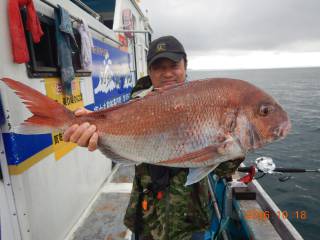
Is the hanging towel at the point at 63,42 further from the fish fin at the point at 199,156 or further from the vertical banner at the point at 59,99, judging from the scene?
the fish fin at the point at 199,156

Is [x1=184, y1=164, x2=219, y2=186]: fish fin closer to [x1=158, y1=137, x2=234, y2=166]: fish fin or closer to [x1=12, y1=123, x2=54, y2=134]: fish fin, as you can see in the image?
[x1=158, y1=137, x2=234, y2=166]: fish fin

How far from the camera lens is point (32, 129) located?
1.74 metres

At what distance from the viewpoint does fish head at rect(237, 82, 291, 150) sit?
1.75 meters

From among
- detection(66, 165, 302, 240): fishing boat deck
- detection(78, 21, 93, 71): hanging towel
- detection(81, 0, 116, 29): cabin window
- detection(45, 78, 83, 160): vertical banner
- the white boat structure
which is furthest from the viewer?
detection(81, 0, 116, 29): cabin window

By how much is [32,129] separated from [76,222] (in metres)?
2.43

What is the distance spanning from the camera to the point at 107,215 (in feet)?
12.7

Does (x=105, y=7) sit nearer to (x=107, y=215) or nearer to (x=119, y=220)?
(x=107, y=215)

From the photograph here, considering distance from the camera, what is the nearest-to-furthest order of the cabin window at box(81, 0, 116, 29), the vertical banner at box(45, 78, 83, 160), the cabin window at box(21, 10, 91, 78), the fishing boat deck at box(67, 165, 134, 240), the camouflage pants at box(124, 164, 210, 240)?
the camouflage pants at box(124, 164, 210, 240) < the cabin window at box(21, 10, 91, 78) < the vertical banner at box(45, 78, 83, 160) < the fishing boat deck at box(67, 165, 134, 240) < the cabin window at box(81, 0, 116, 29)

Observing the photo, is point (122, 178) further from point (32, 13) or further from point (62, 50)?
point (32, 13)

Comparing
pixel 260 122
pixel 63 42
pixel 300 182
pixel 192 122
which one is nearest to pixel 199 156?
pixel 192 122

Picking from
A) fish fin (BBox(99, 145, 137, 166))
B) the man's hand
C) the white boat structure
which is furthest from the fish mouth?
the white boat structure

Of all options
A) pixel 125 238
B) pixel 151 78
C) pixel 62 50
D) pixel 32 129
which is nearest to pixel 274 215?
pixel 125 238

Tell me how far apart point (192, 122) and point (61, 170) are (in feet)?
7.18

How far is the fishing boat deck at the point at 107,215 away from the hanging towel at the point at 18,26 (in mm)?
2385
